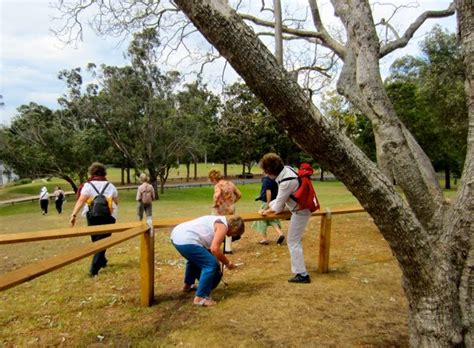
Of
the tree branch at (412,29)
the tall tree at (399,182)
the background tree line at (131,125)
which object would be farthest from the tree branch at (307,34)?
the background tree line at (131,125)

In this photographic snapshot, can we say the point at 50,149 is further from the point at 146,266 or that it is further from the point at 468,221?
the point at 468,221

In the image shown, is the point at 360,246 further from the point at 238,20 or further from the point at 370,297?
the point at 238,20

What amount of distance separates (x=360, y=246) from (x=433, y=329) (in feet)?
14.6

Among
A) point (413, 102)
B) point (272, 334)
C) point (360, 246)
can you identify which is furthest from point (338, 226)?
point (413, 102)

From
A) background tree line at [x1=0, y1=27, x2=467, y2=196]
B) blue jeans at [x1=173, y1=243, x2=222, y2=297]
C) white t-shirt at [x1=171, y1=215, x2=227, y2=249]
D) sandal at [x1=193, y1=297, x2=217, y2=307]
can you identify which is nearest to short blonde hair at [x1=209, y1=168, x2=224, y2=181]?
white t-shirt at [x1=171, y1=215, x2=227, y2=249]

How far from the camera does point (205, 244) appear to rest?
13.7ft

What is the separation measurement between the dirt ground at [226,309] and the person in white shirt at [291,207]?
0.25 metres

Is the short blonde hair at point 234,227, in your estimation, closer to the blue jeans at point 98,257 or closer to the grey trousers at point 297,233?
the grey trousers at point 297,233

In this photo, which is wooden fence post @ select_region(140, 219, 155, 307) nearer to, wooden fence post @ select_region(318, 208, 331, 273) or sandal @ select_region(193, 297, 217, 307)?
sandal @ select_region(193, 297, 217, 307)

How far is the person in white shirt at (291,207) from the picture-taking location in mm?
4668

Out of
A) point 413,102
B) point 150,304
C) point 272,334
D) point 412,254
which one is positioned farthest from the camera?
point 413,102

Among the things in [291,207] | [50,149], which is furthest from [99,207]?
[50,149]

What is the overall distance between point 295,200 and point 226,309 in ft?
5.33

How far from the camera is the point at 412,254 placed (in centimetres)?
276
